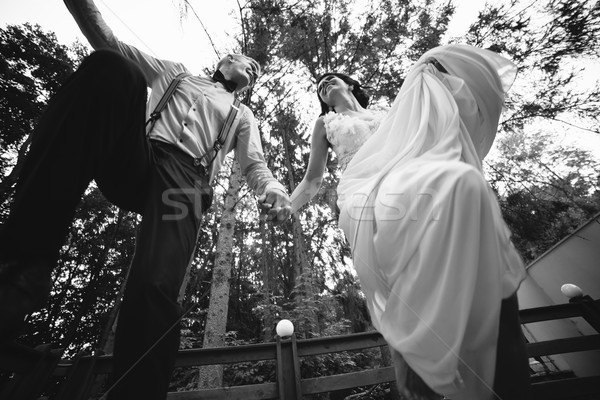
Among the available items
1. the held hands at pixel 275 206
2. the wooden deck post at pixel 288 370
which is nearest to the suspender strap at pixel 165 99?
the held hands at pixel 275 206

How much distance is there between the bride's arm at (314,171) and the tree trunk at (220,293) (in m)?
2.82

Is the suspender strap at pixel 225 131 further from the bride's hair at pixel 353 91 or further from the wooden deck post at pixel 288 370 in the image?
the wooden deck post at pixel 288 370

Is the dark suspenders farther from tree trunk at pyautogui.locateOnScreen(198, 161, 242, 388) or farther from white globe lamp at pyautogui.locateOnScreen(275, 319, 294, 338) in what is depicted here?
tree trunk at pyautogui.locateOnScreen(198, 161, 242, 388)

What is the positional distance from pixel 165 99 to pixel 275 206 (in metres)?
0.86

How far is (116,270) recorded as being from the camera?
1062 centimetres

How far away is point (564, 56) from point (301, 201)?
6159mm

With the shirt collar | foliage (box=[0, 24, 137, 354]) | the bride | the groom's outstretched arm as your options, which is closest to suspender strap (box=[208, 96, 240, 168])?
the shirt collar

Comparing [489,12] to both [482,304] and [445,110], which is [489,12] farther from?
Answer: [482,304]

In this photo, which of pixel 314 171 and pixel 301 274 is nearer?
pixel 314 171

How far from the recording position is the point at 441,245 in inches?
29.8

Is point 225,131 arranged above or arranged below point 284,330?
above

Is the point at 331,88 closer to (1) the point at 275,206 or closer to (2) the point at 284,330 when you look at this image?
(1) the point at 275,206

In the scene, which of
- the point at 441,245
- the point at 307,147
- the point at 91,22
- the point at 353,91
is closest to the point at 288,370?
the point at 441,245

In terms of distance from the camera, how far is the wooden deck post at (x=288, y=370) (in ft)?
8.67
